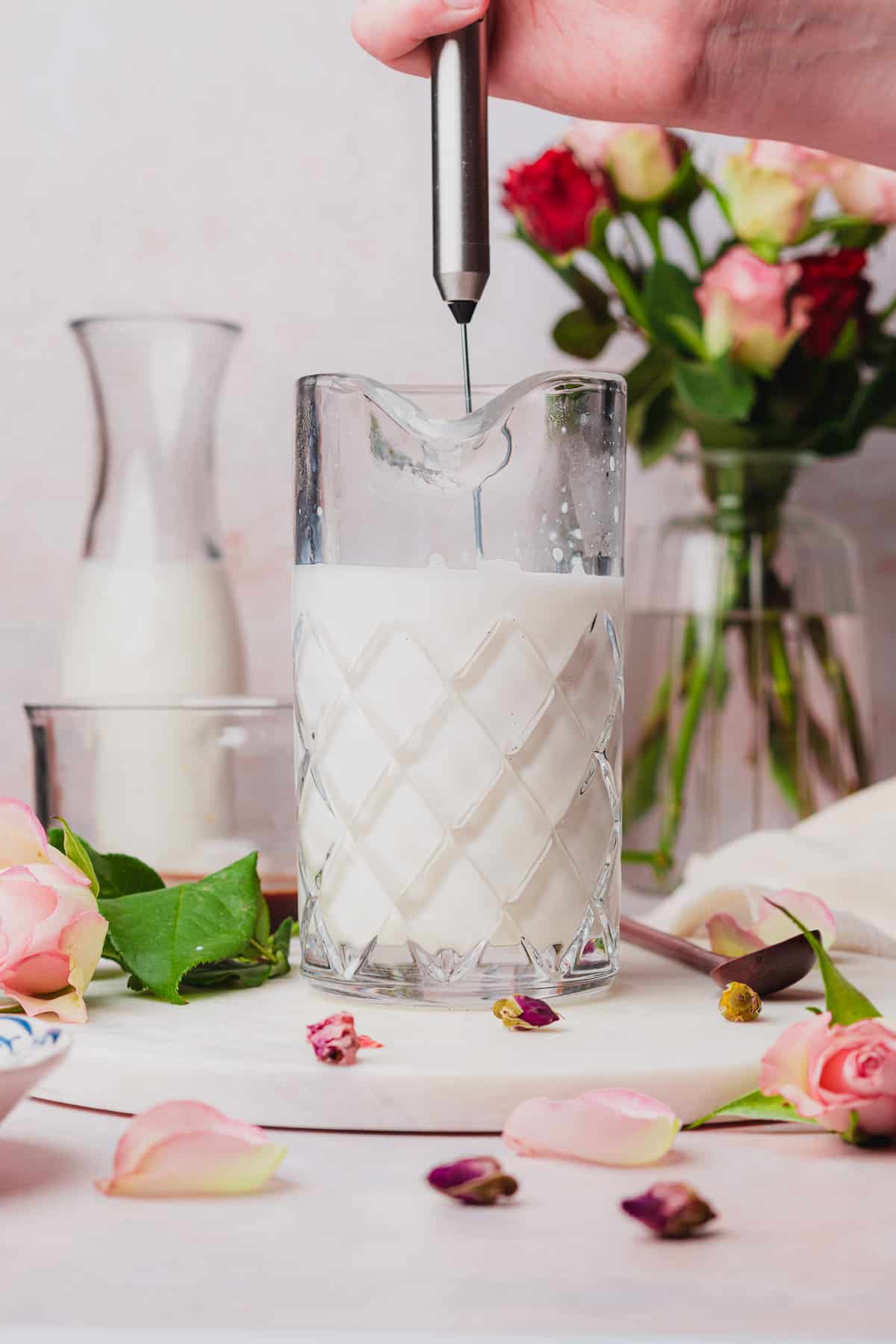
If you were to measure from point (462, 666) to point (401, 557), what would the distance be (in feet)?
0.18

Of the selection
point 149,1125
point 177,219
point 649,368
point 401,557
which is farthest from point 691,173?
point 149,1125

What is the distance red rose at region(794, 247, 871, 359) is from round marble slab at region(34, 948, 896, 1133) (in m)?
0.66

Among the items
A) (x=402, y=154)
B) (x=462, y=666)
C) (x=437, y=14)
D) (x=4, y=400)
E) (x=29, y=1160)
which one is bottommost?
(x=29, y=1160)

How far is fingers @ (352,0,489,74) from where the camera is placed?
24.5 inches

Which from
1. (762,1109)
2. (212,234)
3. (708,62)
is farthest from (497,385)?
(212,234)

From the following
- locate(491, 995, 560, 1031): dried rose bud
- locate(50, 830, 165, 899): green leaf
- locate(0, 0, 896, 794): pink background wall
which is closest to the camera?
locate(491, 995, 560, 1031): dried rose bud

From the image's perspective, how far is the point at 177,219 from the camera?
1352 mm

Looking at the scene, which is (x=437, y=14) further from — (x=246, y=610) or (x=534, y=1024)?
(x=246, y=610)

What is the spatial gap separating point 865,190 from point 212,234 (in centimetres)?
60

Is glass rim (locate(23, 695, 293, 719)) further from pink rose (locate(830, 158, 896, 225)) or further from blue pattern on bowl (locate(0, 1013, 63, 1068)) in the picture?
pink rose (locate(830, 158, 896, 225))

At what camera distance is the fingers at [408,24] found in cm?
62

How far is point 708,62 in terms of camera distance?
2.48 feet

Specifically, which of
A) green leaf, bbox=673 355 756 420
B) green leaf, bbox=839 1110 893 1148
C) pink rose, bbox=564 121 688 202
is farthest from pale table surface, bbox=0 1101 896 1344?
pink rose, bbox=564 121 688 202

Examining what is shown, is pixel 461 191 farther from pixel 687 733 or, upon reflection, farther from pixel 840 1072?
pixel 687 733
